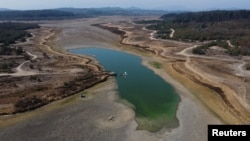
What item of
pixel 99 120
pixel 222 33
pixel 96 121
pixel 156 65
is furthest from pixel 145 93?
pixel 222 33

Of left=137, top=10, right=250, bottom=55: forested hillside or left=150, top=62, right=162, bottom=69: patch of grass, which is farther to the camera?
left=137, top=10, right=250, bottom=55: forested hillside

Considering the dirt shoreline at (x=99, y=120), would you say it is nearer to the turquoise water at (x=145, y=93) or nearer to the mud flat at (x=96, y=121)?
the mud flat at (x=96, y=121)

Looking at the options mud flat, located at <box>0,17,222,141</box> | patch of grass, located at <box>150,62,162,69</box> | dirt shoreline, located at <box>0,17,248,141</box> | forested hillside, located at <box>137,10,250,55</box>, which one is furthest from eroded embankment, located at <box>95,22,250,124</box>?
forested hillside, located at <box>137,10,250,55</box>

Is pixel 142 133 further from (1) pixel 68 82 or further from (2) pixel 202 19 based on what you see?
(2) pixel 202 19

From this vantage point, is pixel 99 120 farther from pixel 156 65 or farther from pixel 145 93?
pixel 156 65

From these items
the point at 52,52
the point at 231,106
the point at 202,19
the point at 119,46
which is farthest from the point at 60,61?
the point at 202,19

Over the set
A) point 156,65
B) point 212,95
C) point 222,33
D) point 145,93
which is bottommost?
point 212,95

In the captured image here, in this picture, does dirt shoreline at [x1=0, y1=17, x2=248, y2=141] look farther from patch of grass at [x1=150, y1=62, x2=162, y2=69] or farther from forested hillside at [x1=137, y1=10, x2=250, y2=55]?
forested hillside at [x1=137, y1=10, x2=250, y2=55]

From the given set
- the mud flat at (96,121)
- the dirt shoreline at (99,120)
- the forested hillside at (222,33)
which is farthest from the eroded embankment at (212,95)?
the forested hillside at (222,33)
